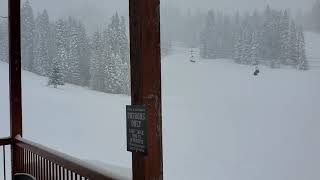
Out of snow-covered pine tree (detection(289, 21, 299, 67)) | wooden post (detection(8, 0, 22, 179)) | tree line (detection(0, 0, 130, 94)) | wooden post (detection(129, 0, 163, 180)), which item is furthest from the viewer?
snow-covered pine tree (detection(289, 21, 299, 67))

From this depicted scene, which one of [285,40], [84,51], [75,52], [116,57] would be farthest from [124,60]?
[285,40]

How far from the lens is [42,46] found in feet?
28.3

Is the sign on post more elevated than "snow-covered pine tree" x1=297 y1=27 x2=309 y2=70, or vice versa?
"snow-covered pine tree" x1=297 y1=27 x2=309 y2=70

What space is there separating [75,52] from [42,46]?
0.78 m

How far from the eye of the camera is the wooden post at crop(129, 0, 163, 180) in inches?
66.4

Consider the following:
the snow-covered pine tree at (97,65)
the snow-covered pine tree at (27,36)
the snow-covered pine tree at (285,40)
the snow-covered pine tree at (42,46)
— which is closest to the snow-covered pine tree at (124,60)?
the snow-covered pine tree at (97,65)

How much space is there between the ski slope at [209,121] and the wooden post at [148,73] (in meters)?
7.65

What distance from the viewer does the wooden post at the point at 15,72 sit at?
391 cm

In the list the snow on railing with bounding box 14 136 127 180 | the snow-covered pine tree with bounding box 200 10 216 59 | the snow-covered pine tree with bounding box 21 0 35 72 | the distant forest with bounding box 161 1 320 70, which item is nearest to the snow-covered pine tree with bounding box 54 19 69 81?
the snow-covered pine tree with bounding box 21 0 35 72

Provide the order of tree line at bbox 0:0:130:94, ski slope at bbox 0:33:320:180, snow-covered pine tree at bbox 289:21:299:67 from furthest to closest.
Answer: ski slope at bbox 0:33:320:180, snow-covered pine tree at bbox 289:21:299:67, tree line at bbox 0:0:130:94

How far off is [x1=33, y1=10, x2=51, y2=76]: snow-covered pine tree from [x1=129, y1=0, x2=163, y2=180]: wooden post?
6.91m

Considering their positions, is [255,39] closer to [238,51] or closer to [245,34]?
[245,34]

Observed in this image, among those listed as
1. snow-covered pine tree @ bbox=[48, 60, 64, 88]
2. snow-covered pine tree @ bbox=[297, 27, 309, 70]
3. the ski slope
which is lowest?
the ski slope

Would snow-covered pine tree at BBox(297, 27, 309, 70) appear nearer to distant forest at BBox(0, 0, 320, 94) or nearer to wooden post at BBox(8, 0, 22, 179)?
distant forest at BBox(0, 0, 320, 94)
